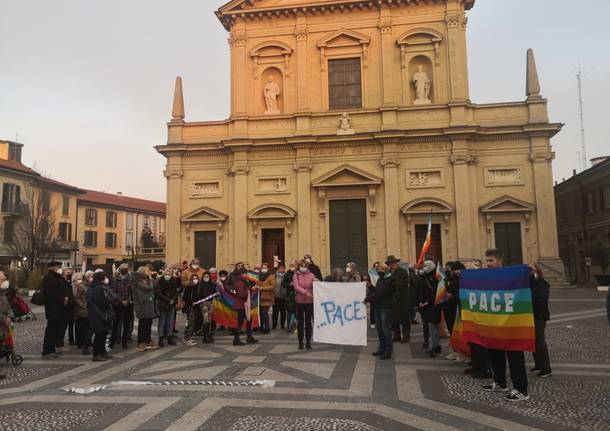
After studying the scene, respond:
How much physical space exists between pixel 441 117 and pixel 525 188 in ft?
19.4

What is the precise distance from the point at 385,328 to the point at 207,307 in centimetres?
459

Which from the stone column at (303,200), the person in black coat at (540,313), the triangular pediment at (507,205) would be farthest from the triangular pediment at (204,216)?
the person in black coat at (540,313)

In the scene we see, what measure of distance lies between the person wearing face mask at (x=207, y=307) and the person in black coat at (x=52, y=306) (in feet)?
9.86

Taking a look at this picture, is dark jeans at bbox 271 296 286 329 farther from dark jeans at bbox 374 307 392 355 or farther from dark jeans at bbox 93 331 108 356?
dark jeans at bbox 93 331 108 356

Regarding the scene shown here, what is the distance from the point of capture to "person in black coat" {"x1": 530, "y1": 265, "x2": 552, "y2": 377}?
6695 millimetres

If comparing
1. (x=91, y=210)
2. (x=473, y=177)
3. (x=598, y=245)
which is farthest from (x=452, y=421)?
(x=91, y=210)

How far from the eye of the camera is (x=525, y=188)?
2441cm

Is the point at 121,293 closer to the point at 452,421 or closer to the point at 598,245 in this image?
the point at 452,421

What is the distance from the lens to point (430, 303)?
8945 millimetres

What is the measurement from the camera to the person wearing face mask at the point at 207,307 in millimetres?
10993

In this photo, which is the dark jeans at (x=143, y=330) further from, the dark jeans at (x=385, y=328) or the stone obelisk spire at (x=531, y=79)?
the stone obelisk spire at (x=531, y=79)

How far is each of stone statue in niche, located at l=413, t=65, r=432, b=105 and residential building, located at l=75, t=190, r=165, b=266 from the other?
3237cm

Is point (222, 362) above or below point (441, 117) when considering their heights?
below

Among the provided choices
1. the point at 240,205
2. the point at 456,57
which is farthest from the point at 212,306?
the point at 456,57
